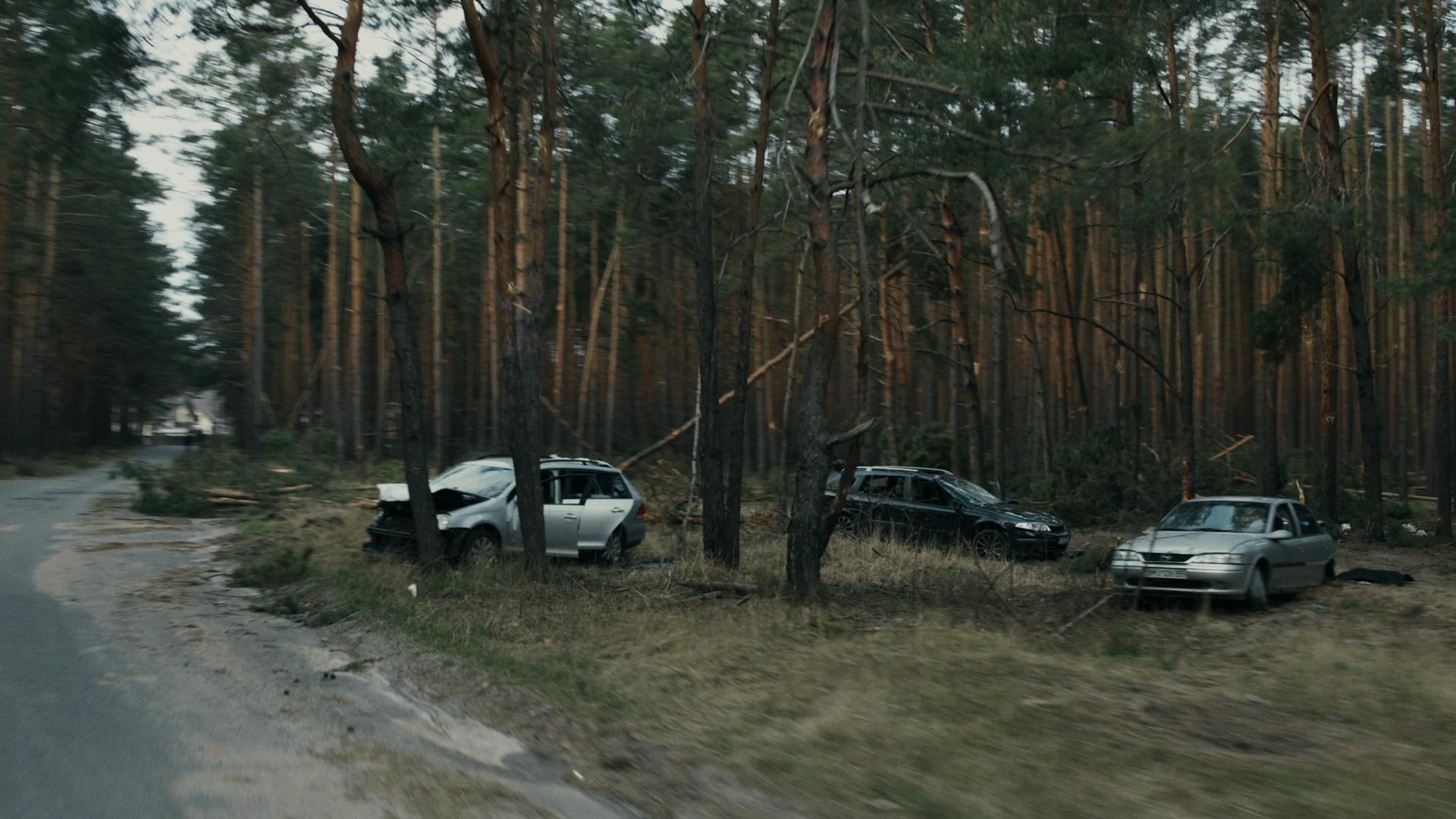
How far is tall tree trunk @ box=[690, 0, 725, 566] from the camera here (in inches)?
619

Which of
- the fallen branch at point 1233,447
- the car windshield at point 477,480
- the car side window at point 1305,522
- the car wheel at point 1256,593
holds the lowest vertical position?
the car wheel at point 1256,593

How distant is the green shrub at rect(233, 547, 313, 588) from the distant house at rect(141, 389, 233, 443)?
50504 mm

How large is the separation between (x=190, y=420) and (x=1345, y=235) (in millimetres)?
142436

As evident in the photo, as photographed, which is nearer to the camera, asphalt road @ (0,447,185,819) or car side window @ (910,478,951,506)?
asphalt road @ (0,447,185,819)

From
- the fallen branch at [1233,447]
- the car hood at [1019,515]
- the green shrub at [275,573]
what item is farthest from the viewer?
the fallen branch at [1233,447]

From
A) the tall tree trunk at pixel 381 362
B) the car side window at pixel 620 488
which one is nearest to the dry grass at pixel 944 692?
the car side window at pixel 620 488

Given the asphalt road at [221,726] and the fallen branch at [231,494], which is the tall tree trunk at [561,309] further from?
the asphalt road at [221,726]

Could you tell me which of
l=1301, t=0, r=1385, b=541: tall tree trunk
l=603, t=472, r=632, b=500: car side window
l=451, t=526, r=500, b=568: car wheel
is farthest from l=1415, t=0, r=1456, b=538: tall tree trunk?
l=451, t=526, r=500, b=568: car wheel

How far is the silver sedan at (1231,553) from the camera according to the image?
13156 mm

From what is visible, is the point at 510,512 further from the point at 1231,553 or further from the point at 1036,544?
the point at 1231,553

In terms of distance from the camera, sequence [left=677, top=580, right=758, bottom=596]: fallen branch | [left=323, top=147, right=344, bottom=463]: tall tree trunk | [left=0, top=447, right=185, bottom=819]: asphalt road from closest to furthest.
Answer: [left=0, top=447, right=185, bottom=819]: asphalt road
[left=677, top=580, right=758, bottom=596]: fallen branch
[left=323, top=147, right=344, bottom=463]: tall tree trunk

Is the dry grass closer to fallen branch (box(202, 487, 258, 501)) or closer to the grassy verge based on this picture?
fallen branch (box(202, 487, 258, 501))

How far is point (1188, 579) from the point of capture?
13281 mm

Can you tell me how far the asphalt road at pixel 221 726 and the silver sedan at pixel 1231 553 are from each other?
860 centimetres
